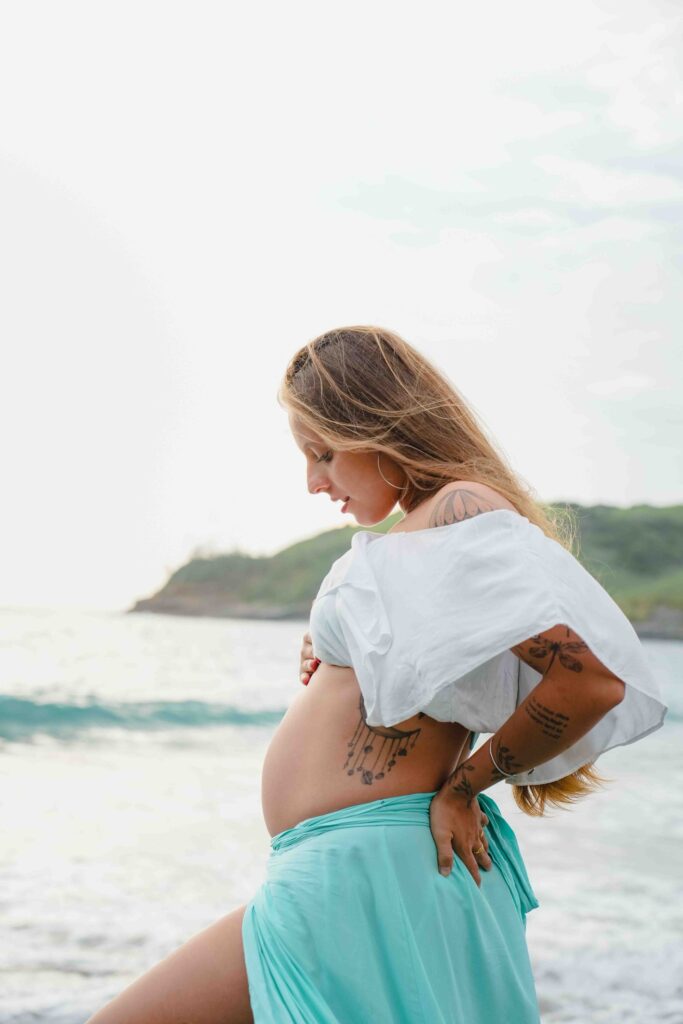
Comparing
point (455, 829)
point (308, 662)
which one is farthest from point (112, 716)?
point (455, 829)

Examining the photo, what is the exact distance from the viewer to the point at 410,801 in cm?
174

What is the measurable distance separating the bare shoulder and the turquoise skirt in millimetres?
443

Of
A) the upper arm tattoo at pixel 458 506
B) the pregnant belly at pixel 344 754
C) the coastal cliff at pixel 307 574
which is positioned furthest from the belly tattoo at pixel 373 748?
the coastal cliff at pixel 307 574

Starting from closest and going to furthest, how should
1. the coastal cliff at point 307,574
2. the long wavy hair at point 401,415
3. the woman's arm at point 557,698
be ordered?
the woman's arm at point 557,698, the long wavy hair at point 401,415, the coastal cliff at point 307,574

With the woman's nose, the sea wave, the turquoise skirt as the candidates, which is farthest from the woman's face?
the sea wave

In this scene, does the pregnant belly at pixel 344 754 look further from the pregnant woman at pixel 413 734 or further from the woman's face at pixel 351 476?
the woman's face at pixel 351 476

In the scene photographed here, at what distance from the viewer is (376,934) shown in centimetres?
166

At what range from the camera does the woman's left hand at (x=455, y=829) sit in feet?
5.63

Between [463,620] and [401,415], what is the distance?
399mm

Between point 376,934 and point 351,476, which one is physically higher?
point 351,476

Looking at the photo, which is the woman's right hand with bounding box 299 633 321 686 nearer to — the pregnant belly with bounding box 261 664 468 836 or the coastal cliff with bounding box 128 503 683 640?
the pregnant belly with bounding box 261 664 468 836

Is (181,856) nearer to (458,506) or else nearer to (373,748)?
(373,748)

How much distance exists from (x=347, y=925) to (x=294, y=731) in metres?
0.33

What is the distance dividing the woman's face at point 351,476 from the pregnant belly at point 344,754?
296mm
